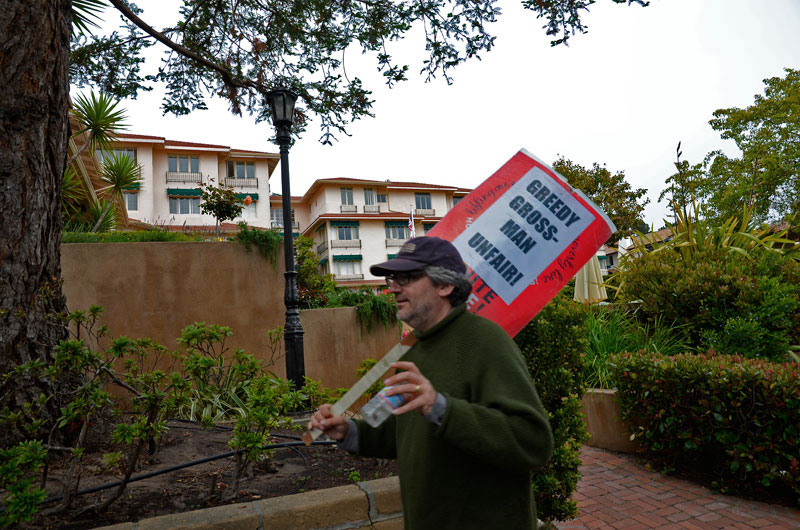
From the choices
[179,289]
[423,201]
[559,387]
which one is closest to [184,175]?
[423,201]

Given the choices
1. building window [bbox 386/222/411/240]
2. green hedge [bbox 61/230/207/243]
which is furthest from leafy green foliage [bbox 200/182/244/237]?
building window [bbox 386/222/411/240]

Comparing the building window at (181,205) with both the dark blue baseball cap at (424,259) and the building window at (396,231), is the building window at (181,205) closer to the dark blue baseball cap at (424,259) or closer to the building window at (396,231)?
the building window at (396,231)

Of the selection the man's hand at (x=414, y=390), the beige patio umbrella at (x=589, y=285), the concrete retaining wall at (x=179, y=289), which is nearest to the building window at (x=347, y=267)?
the concrete retaining wall at (x=179, y=289)

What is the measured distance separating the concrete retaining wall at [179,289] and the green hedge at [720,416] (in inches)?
208

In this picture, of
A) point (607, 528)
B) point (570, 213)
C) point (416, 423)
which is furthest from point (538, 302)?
point (607, 528)

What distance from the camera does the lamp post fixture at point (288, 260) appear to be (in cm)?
626

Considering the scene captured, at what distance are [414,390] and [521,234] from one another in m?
0.96

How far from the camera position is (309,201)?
153 ft

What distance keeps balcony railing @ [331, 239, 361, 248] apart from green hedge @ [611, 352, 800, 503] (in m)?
37.6

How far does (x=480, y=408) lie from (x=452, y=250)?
0.61 meters

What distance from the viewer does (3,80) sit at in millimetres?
3346

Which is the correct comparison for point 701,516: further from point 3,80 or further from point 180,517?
point 3,80

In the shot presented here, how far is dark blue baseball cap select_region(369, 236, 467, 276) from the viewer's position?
5.50 feet

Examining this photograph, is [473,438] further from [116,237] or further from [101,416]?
[116,237]
